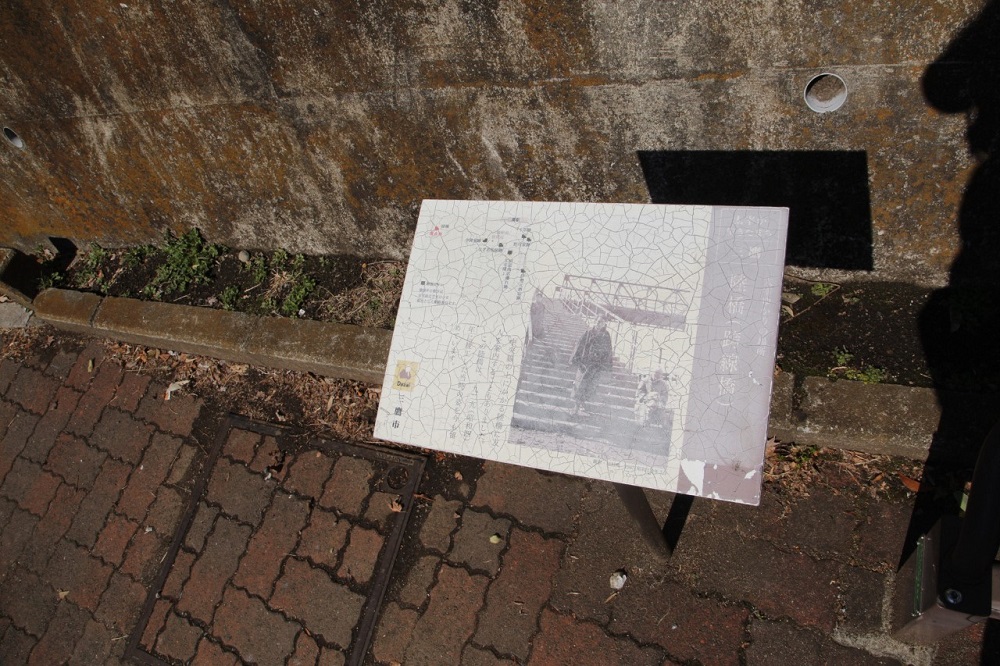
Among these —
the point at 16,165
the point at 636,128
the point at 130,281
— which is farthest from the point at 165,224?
the point at 636,128

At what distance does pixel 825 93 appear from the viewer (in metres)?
2.29

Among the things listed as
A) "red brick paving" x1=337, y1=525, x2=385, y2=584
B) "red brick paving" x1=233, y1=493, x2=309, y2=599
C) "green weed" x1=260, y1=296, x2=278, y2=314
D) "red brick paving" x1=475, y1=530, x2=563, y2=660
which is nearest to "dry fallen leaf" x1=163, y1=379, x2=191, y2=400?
"green weed" x1=260, y1=296, x2=278, y2=314

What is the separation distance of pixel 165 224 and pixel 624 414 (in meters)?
3.75

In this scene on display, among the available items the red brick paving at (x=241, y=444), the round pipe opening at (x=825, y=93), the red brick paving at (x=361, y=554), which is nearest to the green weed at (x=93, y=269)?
the red brick paving at (x=241, y=444)

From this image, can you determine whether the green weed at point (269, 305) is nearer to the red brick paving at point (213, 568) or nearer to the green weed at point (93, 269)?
the red brick paving at point (213, 568)

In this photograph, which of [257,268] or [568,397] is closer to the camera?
[568,397]

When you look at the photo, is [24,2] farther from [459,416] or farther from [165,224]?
[459,416]

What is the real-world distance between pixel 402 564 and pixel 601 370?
185 centimetres

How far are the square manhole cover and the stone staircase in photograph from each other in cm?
166

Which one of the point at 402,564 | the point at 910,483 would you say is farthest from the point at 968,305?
the point at 402,564

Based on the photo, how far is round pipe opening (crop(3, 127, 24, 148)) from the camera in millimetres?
4082

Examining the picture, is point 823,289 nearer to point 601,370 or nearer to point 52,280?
point 601,370

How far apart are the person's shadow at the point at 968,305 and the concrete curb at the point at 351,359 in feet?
0.13

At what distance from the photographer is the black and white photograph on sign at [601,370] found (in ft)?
5.61
